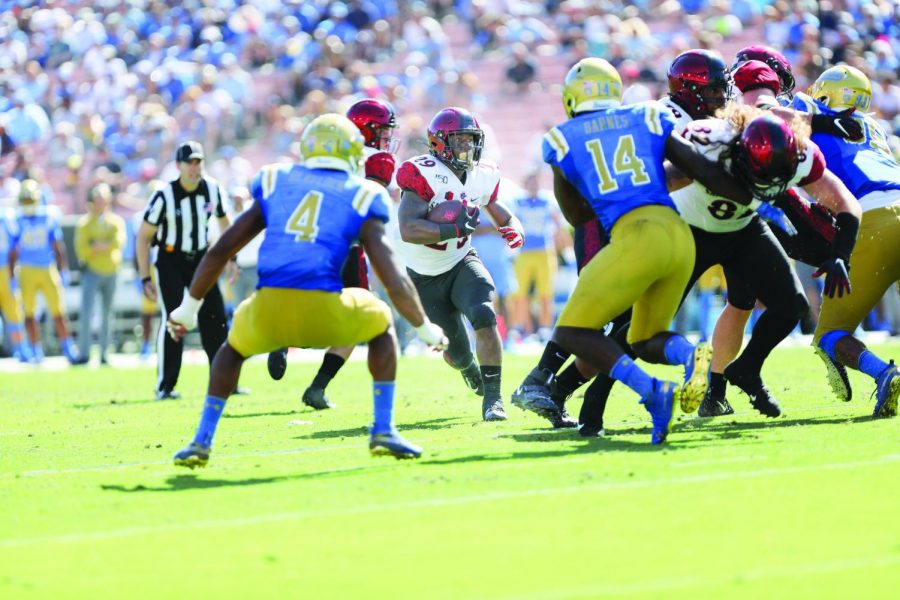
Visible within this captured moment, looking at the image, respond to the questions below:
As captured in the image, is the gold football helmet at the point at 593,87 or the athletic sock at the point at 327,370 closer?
the gold football helmet at the point at 593,87

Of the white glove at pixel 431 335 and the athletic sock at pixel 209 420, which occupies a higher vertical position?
the white glove at pixel 431 335

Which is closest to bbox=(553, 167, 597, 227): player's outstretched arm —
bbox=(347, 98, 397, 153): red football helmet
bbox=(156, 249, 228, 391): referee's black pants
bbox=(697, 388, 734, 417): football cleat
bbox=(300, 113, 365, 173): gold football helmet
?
bbox=(300, 113, 365, 173): gold football helmet

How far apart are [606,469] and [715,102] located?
8.72 ft

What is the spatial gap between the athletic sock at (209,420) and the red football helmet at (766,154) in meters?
2.73

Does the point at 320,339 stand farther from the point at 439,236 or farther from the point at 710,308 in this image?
the point at 710,308

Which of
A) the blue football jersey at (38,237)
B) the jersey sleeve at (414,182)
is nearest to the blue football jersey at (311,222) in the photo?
the jersey sleeve at (414,182)

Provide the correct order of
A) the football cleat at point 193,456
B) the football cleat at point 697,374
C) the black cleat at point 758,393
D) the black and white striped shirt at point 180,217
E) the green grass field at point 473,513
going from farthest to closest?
the black and white striped shirt at point 180,217, the black cleat at point 758,393, the football cleat at point 697,374, the football cleat at point 193,456, the green grass field at point 473,513

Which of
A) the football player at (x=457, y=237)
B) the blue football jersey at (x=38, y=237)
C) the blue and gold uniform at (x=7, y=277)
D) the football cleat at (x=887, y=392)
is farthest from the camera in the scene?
the blue and gold uniform at (x=7, y=277)

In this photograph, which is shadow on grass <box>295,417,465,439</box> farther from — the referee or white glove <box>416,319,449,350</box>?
the referee

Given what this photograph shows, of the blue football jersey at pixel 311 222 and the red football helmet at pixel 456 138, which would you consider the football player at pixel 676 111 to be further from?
the blue football jersey at pixel 311 222

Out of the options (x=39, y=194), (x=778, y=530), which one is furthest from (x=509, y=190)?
(x=778, y=530)

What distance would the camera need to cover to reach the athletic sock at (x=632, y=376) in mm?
6562

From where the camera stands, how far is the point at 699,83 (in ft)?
Result: 25.2

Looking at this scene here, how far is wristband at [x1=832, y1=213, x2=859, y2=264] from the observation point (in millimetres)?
7332
